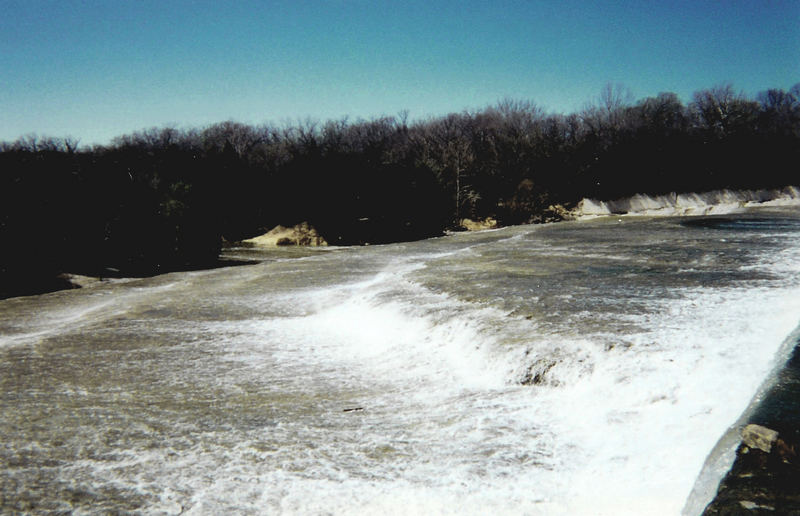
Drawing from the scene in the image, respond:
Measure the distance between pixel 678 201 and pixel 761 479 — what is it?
45092 millimetres

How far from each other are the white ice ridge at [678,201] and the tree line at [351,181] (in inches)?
32.6

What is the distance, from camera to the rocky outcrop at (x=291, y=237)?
3328 cm

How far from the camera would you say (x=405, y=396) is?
21.8 feet

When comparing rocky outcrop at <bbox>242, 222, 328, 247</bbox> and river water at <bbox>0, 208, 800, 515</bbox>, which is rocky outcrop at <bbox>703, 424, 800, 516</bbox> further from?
rocky outcrop at <bbox>242, 222, 328, 247</bbox>

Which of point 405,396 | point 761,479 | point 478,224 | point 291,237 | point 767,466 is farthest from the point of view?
point 478,224

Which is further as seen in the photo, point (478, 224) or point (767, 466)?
point (478, 224)

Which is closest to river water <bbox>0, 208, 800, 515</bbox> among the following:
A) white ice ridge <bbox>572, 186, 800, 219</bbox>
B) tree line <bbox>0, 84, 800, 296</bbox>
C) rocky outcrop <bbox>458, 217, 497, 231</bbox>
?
tree line <bbox>0, 84, 800, 296</bbox>

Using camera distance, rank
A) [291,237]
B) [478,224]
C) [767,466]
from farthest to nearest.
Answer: [478,224], [291,237], [767,466]

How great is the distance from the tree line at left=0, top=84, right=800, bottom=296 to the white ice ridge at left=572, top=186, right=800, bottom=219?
0.83 metres

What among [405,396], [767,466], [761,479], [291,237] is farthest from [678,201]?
[761,479]

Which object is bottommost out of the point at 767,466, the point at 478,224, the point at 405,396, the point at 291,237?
the point at 405,396

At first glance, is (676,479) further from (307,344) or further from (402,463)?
(307,344)

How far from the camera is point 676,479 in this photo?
428 cm

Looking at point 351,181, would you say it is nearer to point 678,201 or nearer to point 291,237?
point 291,237
